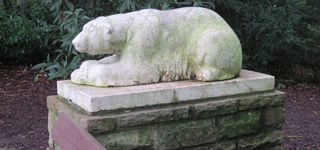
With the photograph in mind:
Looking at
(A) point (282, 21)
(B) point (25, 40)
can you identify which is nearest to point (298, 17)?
(A) point (282, 21)

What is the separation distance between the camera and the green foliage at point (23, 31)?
7.69m

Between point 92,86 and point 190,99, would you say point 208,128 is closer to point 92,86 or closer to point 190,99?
point 190,99

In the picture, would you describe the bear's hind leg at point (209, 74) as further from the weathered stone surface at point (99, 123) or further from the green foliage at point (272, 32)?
the green foliage at point (272, 32)

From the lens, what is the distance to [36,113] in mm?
5957

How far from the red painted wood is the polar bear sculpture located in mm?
478

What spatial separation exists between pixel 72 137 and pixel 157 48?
1007 millimetres

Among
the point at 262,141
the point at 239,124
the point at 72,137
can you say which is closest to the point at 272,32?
the point at 262,141

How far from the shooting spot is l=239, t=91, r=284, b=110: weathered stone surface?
3807 millimetres

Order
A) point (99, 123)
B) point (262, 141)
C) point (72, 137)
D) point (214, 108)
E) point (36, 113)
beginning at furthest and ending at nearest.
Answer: point (36, 113) → point (262, 141) → point (214, 108) → point (99, 123) → point (72, 137)

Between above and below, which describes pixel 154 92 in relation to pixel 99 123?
above

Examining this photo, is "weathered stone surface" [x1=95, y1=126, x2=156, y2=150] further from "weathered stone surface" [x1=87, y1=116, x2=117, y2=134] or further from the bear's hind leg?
the bear's hind leg

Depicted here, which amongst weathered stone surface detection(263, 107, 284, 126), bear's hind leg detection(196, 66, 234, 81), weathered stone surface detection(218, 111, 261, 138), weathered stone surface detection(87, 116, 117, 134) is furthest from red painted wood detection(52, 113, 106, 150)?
weathered stone surface detection(263, 107, 284, 126)

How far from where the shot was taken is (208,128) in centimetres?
371

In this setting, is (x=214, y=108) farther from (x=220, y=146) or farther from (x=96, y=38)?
(x=96, y=38)
